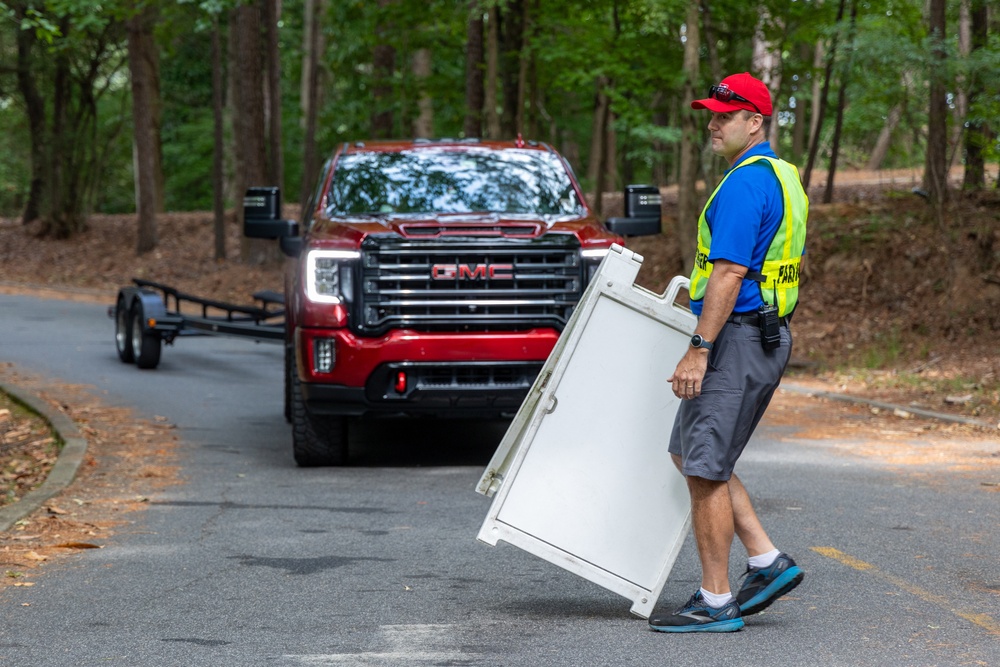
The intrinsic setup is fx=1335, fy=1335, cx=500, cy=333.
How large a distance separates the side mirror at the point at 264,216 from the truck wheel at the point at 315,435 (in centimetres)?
141

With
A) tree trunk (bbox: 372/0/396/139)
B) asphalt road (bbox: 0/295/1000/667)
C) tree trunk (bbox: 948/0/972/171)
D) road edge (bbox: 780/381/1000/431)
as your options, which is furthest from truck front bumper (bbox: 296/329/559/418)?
tree trunk (bbox: 372/0/396/139)

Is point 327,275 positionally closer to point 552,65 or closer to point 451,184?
point 451,184

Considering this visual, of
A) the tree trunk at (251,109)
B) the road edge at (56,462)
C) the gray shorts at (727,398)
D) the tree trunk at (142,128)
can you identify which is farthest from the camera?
the tree trunk at (142,128)

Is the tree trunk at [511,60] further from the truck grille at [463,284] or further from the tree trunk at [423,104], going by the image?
the truck grille at [463,284]

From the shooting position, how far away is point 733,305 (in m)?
4.82

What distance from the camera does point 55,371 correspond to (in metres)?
15.2

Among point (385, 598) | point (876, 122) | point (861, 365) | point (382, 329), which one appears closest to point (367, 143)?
point (382, 329)

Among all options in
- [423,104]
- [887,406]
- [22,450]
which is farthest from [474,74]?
[22,450]

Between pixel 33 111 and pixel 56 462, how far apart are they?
31713 millimetres

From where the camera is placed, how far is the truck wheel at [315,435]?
9.34m

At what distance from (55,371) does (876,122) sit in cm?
1115

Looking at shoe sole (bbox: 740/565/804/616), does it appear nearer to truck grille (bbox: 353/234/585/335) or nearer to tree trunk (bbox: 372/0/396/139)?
truck grille (bbox: 353/234/585/335)

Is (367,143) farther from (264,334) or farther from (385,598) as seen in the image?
(385,598)

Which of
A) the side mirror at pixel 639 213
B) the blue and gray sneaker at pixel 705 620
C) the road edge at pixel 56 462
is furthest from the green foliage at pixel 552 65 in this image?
the blue and gray sneaker at pixel 705 620
